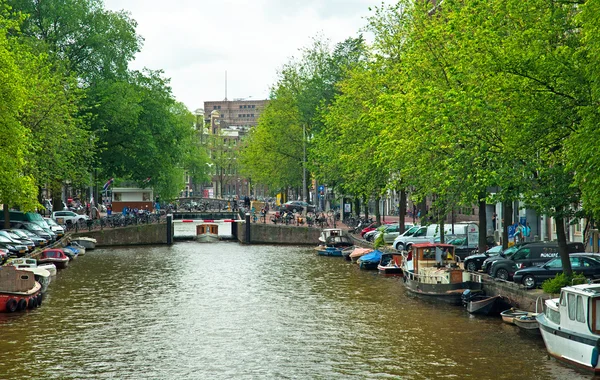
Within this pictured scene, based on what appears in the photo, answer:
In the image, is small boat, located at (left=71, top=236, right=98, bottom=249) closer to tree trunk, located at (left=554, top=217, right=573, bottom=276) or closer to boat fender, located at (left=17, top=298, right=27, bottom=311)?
boat fender, located at (left=17, top=298, right=27, bottom=311)

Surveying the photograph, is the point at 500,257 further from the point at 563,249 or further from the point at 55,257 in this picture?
the point at 55,257

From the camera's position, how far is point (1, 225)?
65.3 meters

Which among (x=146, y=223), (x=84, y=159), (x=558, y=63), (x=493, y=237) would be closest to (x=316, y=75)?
(x=146, y=223)

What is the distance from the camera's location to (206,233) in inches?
3659

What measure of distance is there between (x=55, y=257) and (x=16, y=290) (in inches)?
735

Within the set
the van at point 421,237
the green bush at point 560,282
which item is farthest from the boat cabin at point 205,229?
the green bush at point 560,282

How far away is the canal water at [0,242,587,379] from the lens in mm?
27156

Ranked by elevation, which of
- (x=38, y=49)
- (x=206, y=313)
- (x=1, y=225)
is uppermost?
(x=38, y=49)

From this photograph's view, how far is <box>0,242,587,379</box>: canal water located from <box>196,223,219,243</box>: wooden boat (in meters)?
38.0

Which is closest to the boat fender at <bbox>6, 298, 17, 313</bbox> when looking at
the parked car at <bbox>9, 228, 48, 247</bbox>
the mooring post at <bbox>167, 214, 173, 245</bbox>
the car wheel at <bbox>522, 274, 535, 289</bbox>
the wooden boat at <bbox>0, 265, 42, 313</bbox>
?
the wooden boat at <bbox>0, 265, 42, 313</bbox>

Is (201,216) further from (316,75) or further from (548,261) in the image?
(548,261)

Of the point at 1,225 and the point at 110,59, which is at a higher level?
the point at 110,59

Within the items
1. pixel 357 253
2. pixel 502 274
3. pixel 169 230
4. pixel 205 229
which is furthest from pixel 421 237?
pixel 205 229

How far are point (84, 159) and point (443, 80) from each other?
3500cm
